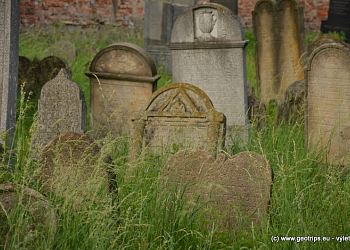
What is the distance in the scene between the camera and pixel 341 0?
1323 centimetres

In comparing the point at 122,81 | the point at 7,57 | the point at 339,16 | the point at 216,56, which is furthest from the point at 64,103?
the point at 339,16

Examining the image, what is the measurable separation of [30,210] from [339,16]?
12813mm

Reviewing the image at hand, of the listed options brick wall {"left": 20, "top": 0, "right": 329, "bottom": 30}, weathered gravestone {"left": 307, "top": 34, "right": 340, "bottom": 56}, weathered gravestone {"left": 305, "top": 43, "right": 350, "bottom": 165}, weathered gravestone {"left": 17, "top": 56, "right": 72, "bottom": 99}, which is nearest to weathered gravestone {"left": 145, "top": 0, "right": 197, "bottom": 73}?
weathered gravestone {"left": 307, "top": 34, "right": 340, "bottom": 56}

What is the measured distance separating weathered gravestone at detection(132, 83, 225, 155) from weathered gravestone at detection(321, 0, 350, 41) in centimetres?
982

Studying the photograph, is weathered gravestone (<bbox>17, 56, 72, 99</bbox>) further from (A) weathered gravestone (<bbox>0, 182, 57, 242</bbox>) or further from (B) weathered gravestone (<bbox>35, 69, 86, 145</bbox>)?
(A) weathered gravestone (<bbox>0, 182, 57, 242</bbox>)

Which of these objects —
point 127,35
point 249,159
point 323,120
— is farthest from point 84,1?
point 249,159

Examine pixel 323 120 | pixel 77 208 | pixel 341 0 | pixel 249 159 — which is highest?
pixel 341 0

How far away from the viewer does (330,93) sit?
4.82 m

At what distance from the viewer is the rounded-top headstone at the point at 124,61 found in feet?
18.3

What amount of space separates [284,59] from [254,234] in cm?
580

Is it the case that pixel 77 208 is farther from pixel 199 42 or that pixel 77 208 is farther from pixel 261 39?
pixel 261 39

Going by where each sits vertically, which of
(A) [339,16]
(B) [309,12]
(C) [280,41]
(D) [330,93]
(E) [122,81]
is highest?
(B) [309,12]

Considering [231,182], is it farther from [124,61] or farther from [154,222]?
[124,61]

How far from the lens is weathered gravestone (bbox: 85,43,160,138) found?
559 centimetres
